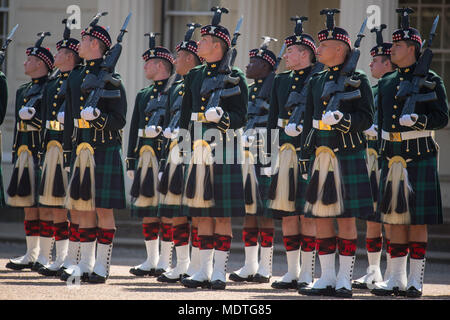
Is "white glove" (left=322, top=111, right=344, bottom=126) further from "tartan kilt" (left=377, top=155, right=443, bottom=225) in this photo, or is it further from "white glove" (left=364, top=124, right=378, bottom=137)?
"white glove" (left=364, top=124, right=378, bottom=137)

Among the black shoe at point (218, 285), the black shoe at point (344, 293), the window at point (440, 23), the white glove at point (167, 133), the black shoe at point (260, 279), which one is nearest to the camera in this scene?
the black shoe at point (344, 293)

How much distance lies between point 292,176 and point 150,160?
1353mm

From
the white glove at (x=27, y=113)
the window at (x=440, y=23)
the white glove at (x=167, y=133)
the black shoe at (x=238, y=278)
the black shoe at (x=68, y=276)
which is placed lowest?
the black shoe at (x=238, y=278)

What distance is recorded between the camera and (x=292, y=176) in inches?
299

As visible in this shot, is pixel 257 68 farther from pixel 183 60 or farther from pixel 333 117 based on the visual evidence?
pixel 333 117

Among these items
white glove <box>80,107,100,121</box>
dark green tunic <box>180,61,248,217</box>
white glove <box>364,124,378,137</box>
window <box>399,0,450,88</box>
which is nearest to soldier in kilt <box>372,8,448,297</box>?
white glove <box>364,124,378,137</box>

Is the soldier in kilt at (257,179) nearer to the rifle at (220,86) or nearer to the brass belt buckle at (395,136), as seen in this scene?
the rifle at (220,86)

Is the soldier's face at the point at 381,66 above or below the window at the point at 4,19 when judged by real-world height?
below

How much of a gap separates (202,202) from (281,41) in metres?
5.00

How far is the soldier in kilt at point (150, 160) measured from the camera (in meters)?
8.26

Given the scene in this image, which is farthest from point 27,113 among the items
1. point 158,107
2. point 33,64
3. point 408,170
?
point 408,170

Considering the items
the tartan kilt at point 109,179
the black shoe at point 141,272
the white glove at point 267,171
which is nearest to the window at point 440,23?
the white glove at point 267,171

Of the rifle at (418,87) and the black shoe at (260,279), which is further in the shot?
the black shoe at (260,279)

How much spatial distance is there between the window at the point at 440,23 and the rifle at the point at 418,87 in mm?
4718
